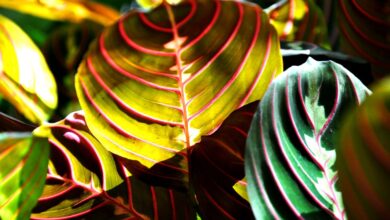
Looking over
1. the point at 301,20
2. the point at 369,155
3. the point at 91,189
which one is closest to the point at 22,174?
the point at 91,189

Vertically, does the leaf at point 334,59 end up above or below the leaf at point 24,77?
below

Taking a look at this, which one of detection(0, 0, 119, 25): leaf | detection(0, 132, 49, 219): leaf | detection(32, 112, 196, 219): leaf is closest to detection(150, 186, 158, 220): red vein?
detection(32, 112, 196, 219): leaf

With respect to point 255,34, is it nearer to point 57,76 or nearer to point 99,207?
point 99,207

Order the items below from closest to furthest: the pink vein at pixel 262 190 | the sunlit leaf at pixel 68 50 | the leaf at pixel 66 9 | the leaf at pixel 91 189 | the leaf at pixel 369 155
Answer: the leaf at pixel 369 155 → the pink vein at pixel 262 190 → the leaf at pixel 91 189 → the leaf at pixel 66 9 → the sunlit leaf at pixel 68 50

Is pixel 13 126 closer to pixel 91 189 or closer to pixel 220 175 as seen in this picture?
pixel 91 189

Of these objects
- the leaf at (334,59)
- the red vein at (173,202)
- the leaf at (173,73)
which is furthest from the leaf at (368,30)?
the red vein at (173,202)

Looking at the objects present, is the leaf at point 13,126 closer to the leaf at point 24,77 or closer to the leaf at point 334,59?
the leaf at point 24,77

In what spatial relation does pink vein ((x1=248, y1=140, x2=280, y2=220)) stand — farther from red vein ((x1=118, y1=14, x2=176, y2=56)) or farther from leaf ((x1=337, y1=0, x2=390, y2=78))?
leaf ((x1=337, y1=0, x2=390, y2=78))
